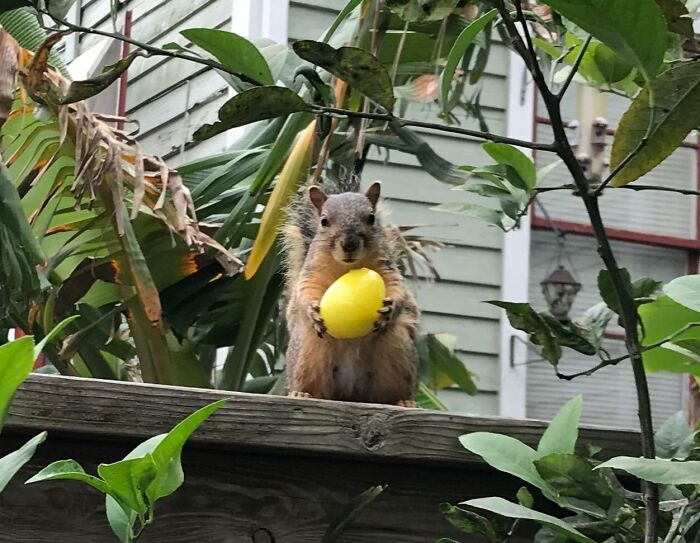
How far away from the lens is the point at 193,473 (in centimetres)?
117

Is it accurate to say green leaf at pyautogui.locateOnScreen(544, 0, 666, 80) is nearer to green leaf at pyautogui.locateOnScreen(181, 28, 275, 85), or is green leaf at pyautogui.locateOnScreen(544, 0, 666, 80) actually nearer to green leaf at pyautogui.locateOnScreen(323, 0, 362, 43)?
green leaf at pyautogui.locateOnScreen(181, 28, 275, 85)

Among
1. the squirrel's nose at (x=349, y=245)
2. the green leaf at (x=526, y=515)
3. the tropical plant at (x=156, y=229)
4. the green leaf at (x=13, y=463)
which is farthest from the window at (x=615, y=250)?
the green leaf at (x=13, y=463)

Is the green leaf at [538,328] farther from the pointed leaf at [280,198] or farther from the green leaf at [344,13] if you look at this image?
the pointed leaf at [280,198]

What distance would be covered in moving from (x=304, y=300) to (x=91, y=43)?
377 centimetres

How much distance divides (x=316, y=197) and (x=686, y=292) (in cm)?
117

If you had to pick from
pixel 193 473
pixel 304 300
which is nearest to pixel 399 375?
pixel 304 300

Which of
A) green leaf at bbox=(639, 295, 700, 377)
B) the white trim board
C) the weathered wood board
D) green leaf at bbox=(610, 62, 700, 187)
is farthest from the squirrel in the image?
the white trim board

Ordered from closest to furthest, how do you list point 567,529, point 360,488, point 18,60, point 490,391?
point 567,529, point 360,488, point 18,60, point 490,391

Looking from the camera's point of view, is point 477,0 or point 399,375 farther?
point 399,375

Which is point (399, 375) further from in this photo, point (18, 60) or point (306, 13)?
point (306, 13)

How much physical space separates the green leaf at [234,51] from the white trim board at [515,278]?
3.60m

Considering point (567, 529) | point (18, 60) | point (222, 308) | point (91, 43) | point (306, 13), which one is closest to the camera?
point (567, 529)

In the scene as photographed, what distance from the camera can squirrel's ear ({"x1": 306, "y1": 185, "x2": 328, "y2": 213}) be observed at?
6.70ft

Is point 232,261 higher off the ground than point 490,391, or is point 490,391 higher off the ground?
point 490,391
